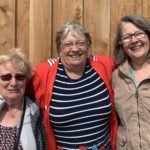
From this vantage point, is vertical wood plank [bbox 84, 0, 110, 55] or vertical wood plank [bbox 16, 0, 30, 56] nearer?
vertical wood plank [bbox 16, 0, 30, 56]

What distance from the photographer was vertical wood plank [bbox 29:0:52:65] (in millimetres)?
3139

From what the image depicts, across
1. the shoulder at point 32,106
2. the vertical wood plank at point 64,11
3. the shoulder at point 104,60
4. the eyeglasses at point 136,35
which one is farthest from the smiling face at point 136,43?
A: the shoulder at point 32,106

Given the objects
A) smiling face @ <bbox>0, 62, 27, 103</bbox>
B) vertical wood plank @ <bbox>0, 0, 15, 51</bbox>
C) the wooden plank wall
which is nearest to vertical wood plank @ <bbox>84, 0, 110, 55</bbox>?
the wooden plank wall

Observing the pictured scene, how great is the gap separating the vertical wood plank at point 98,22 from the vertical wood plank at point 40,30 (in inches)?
11.7

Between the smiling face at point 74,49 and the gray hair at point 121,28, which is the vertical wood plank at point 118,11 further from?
the smiling face at point 74,49

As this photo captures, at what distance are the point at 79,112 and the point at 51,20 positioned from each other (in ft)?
2.49

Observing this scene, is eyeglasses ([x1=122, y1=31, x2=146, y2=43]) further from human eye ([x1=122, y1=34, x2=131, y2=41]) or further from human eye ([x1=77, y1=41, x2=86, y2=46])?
human eye ([x1=77, y1=41, x2=86, y2=46])

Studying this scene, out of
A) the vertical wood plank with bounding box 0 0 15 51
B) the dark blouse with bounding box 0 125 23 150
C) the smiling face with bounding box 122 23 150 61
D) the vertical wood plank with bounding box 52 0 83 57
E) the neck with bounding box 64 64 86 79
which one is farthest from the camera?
the vertical wood plank with bounding box 52 0 83 57

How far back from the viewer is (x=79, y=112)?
287cm

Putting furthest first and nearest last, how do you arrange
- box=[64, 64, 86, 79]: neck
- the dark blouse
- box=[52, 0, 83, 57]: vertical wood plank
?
box=[52, 0, 83, 57]: vertical wood plank, box=[64, 64, 86, 79]: neck, the dark blouse

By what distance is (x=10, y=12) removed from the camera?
10.2ft

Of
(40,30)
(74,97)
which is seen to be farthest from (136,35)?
(40,30)

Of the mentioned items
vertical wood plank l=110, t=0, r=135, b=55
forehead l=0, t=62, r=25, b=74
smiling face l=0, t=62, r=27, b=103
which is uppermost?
vertical wood plank l=110, t=0, r=135, b=55

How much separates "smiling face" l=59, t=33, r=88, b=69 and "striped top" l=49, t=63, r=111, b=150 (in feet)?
0.42
